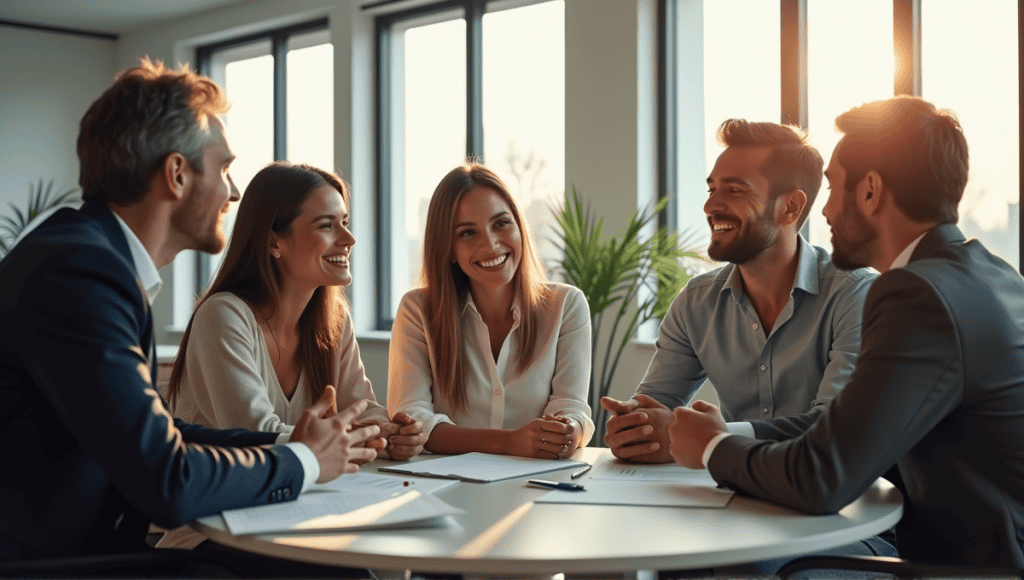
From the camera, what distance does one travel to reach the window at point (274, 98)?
6.68 metres

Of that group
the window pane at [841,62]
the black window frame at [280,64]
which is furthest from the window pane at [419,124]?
the window pane at [841,62]

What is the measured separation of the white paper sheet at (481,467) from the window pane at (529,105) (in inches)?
128

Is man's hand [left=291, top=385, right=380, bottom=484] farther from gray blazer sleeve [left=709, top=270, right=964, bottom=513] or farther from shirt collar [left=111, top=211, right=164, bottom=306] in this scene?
gray blazer sleeve [left=709, top=270, right=964, bottom=513]

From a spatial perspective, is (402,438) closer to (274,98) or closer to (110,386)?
(110,386)

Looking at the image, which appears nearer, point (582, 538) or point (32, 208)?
point (582, 538)

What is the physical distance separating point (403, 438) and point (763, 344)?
98 cm

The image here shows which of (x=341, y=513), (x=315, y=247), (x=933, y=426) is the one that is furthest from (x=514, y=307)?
(x=933, y=426)

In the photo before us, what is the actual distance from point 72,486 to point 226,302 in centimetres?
79

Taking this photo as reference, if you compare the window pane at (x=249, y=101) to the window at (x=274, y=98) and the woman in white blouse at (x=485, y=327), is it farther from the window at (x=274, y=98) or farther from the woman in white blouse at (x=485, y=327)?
the woman in white blouse at (x=485, y=327)

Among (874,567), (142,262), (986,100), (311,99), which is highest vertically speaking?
(311,99)

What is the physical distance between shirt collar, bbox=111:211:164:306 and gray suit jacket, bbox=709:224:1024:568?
1.09m

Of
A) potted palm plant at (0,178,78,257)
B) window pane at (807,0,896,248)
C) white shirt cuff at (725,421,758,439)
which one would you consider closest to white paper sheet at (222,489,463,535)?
white shirt cuff at (725,421,758,439)

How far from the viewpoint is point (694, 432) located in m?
1.60

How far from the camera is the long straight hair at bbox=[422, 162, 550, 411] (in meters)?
2.41
